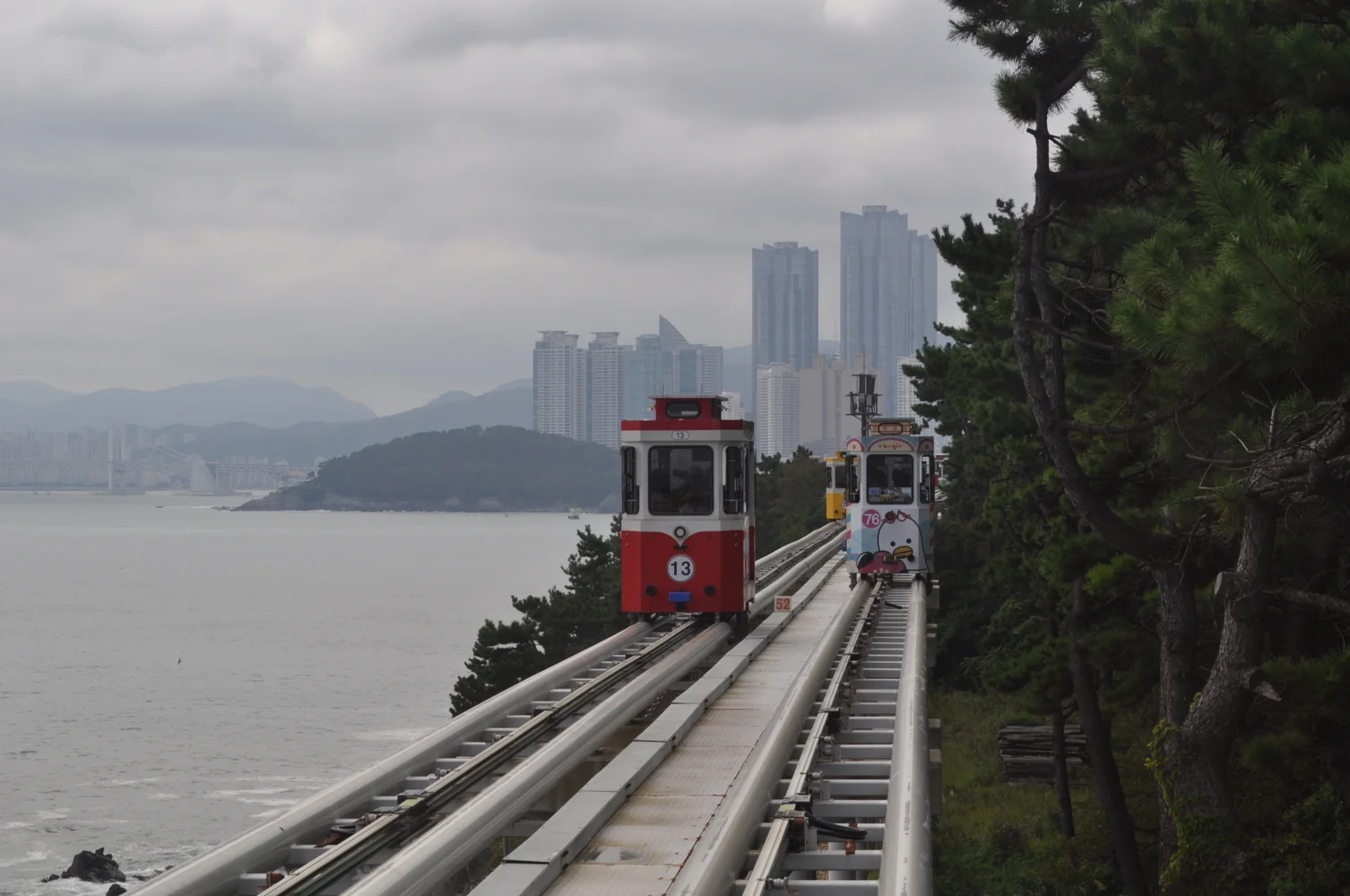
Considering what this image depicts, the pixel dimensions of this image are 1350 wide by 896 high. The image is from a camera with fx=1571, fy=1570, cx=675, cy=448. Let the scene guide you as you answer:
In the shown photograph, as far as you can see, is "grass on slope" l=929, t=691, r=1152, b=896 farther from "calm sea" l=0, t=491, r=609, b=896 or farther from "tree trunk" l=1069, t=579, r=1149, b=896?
"calm sea" l=0, t=491, r=609, b=896

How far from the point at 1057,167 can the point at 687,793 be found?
718 centimetres

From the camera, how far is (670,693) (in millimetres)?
15555

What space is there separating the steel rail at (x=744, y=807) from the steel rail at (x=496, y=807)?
1216mm

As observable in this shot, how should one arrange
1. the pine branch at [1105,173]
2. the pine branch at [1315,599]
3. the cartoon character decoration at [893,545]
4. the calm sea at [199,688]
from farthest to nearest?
the calm sea at [199,688], the cartoon character decoration at [893,545], the pine branch at [1105,173], the pine branch at [1315,599]

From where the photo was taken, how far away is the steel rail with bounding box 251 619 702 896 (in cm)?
786

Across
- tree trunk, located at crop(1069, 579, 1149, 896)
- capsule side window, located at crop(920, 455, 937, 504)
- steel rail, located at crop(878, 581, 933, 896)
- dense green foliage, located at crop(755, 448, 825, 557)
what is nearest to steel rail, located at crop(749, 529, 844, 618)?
capsule side window, located at crop(920, 455, 937, 504)

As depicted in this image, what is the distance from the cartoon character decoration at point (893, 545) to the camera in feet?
89.6

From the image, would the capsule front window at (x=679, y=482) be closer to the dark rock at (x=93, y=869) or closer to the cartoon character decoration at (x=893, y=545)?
the cartoon character decoration at (x=893, y=545)

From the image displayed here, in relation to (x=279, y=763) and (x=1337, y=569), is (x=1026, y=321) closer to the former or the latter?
(x=1337, y=569)

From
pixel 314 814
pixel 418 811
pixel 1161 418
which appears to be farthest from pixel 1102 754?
pixel 314 814

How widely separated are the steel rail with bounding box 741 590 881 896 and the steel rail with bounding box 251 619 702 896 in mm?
2040

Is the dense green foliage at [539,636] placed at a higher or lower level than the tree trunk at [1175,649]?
lower

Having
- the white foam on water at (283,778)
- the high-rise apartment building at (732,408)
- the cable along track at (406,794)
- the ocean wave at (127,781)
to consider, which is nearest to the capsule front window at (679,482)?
the high-rise apartment building at (732,408)

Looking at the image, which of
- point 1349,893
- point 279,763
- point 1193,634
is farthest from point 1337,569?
point 279,763
